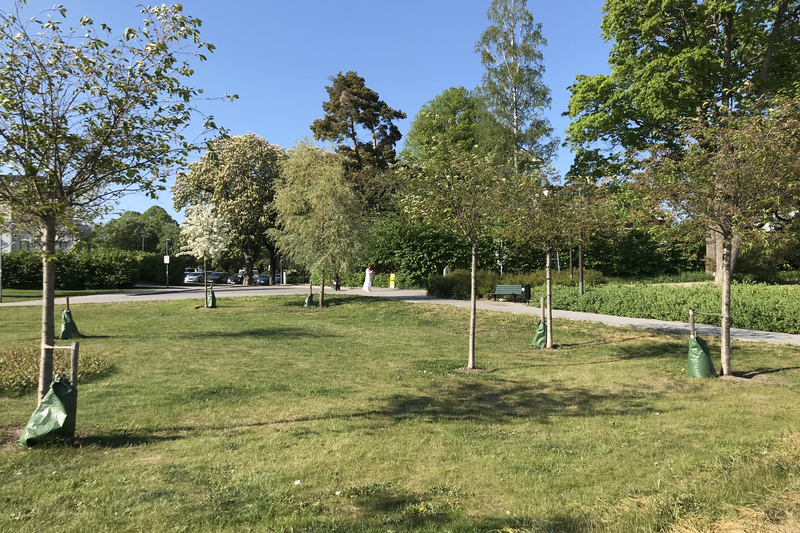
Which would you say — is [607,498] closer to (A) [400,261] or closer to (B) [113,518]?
(B) [113,518]

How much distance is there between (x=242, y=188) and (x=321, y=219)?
2603 centimetres

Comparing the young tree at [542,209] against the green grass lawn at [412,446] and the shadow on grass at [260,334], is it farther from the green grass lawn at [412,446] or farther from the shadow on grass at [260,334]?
the shadow on grass at [260,334]

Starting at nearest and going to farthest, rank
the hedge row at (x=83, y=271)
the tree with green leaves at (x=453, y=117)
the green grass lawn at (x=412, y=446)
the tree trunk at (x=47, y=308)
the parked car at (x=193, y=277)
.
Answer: the green grass lawn at (x=412, y=446), the tree trunk at (x=47, y=308), the hedge row at (x=83, y=271), the tree with green leaves at (x=453, y=117), the parked car at (x=193, y=277)

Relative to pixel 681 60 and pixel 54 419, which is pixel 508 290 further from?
pixel 54 419

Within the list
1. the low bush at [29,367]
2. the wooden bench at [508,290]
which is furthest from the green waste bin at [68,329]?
the wooden bench at [508,290]

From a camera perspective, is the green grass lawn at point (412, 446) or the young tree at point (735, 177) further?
the young tree at point (735, 177)

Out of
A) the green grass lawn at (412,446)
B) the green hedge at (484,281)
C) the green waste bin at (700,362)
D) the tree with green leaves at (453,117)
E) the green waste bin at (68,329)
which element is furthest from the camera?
the tree with green leaves at (453,117)

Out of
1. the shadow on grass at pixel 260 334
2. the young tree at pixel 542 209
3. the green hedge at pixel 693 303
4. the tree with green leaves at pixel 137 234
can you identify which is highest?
the tree with green leaves at pixel 137 234

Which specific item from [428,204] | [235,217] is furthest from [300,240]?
[235,217]

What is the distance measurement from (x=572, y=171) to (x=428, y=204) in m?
17.8

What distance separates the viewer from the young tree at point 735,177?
294 inches

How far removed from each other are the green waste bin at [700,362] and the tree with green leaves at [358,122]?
32549 mm

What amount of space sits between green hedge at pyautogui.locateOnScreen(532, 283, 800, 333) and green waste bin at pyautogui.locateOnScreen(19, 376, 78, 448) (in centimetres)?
1467

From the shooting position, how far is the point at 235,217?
4284 cm
